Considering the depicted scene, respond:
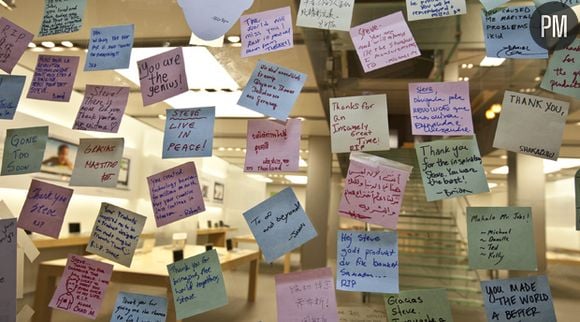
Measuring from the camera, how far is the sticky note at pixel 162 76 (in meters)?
0.99

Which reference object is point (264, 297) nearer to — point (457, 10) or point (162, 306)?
point (162, 306)

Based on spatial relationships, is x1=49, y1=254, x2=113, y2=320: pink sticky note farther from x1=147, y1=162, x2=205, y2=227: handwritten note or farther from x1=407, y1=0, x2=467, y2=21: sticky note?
x1=407, y1=0, x2=467, y2=21: sticky note

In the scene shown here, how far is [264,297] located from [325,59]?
2399 millimetres

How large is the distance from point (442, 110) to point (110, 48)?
2.67 feet

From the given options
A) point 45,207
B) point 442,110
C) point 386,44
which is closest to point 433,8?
A: point 386,44

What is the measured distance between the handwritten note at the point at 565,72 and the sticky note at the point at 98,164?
1012 mm

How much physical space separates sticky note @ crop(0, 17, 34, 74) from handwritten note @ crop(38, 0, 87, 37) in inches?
3.0

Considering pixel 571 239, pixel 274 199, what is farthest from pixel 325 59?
pixel 274 199

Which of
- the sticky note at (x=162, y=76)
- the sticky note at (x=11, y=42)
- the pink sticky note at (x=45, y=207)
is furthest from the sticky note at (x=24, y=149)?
the sticky note at (x=162, y=76)

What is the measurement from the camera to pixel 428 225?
4402mm

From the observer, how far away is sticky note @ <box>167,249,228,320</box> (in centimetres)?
94

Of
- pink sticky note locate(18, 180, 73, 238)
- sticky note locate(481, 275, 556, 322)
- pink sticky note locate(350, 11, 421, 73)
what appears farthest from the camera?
pink sticky note locate(18, 180, 73, 238)

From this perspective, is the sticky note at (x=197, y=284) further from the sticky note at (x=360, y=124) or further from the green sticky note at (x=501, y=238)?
the green sticky note at (x=501, y=238)

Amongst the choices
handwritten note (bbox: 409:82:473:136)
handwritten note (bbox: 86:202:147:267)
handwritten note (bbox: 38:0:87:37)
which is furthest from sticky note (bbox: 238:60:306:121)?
handwritten note (bbox: 38:0:87:37)
